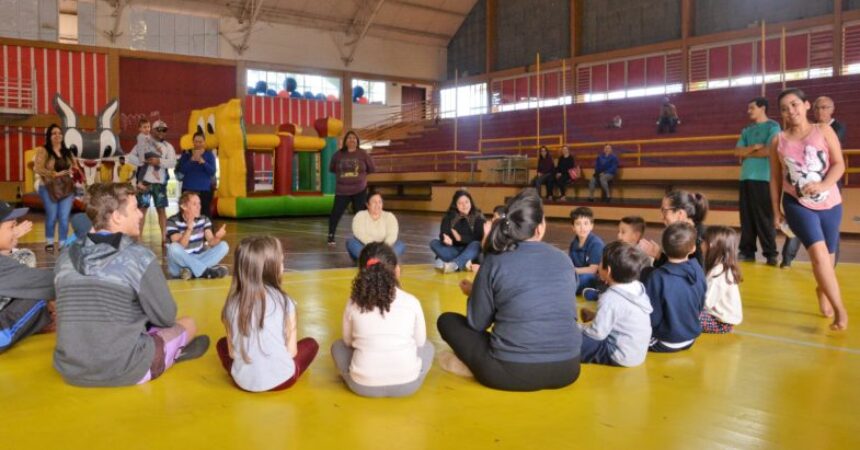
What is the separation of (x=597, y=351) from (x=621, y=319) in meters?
0.21

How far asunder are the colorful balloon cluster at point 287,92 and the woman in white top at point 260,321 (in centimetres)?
2608

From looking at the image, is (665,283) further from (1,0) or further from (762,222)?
(1,0)

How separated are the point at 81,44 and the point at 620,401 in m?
24.6

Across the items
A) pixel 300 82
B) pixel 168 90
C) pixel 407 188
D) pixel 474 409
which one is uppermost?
pixel 300 82

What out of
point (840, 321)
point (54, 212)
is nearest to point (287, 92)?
point (54, 212)

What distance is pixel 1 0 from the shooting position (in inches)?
878

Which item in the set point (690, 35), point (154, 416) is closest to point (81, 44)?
point (690, 35)

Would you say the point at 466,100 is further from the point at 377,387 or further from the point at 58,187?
A: the point at 377,387

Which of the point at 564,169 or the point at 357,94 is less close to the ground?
the point at 357,94

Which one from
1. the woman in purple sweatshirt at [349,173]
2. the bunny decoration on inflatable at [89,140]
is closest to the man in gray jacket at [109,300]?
the woman in purple sweatshirt at [349,173]

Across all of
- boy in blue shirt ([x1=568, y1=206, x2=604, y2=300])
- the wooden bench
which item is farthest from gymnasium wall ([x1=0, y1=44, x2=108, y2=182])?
boy in blue shirt ([x1=568, y1=206, x2=604, y2=300])

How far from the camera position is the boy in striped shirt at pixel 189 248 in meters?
6.52

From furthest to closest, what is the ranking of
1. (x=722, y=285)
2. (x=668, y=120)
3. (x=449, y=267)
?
(x=668, y=120)
(x=449, y=267)
(x=722, y=285)

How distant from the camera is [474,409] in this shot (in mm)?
2973
